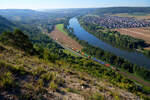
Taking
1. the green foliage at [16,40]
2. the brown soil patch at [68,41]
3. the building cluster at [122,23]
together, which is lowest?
the brown soil patch at [68,41]

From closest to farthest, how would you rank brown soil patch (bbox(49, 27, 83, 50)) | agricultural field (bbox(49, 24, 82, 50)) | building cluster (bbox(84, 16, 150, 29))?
brown soil patch (bbox(49, 27, 83, 50)) → agricultural field (bbox(49, 24, 82, 50)) → building cluster (bbox(84, 16, 150, 29))

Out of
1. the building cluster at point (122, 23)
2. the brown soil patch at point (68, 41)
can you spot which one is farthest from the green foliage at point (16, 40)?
the building cluster at point (122, 23)

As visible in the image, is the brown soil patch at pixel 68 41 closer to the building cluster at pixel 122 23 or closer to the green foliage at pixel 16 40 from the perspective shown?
the green foliage at pixel 16 40

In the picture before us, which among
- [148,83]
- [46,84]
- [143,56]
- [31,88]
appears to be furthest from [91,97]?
[143,56]

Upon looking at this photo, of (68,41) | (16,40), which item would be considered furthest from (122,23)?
(16,40)

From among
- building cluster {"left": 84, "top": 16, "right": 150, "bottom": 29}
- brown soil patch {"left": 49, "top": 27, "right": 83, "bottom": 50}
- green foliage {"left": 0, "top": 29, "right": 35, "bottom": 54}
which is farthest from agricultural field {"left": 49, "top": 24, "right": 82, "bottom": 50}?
building cluster {"left": 84, "top": 16, "right": 150, "bottom": 29}

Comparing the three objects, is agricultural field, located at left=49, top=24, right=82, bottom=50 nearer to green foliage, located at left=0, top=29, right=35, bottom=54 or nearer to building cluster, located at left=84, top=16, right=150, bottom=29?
green foliage, located at left=0, top=29, right=35, bottom=54

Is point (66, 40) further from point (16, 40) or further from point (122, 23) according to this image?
point (122, 23)

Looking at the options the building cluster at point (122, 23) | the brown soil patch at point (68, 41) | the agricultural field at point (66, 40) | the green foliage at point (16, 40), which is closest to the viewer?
the green foliage at point (16, 40)

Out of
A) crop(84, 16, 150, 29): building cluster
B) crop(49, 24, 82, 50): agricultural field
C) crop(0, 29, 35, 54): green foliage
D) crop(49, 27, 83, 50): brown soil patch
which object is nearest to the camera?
crop(0, 29, 35, 54): green foliage

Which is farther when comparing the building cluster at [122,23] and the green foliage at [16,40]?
the building cluster at [122,23]

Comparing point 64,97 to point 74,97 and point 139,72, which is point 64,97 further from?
point 139,72
